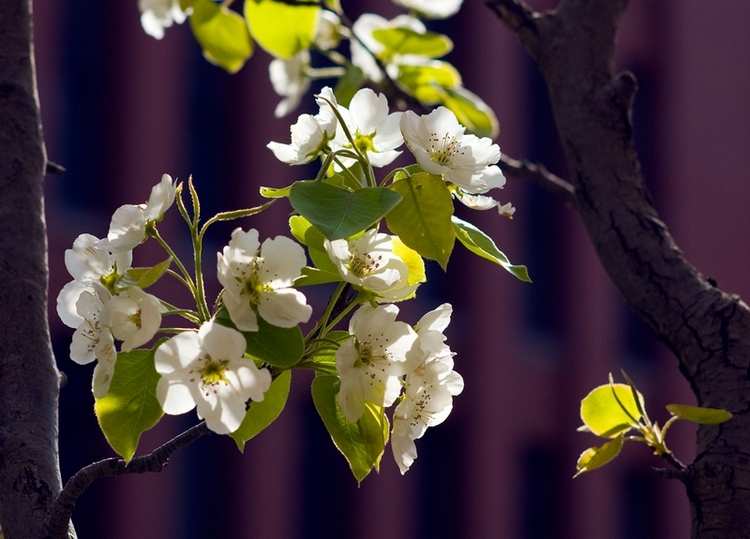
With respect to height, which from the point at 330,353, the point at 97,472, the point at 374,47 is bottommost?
the point at 97,472

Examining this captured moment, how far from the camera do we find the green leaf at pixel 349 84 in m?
1.34

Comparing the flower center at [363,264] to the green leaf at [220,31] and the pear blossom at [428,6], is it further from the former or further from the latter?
the pear blossom at [428,6]

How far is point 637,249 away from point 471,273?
229 inches

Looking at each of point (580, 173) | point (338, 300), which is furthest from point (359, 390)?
point (580, 173)

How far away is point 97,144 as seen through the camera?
222 inches

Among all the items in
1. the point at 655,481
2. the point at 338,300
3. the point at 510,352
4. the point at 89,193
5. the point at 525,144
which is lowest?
the point at 655,481

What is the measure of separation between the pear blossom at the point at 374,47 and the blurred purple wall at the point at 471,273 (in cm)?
374

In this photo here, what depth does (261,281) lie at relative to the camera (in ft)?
1.98

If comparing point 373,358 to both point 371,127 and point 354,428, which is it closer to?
point 354,428

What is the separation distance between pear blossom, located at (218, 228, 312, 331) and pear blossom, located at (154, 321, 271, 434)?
0.02 metres

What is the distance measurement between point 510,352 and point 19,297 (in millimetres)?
6061

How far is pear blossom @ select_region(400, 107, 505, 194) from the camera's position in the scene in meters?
0.67

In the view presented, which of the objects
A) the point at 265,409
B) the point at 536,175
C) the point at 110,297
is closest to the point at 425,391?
the point at 265,409

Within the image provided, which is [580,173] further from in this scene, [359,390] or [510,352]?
[510,352]
